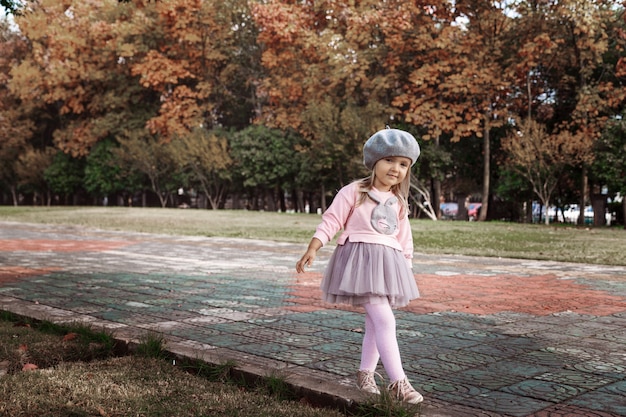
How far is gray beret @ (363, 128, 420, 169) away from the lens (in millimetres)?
3904

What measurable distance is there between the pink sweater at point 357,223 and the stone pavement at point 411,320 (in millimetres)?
760

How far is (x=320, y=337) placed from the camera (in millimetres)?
5230

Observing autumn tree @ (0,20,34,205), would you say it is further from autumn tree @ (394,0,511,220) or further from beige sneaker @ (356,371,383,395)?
beige sneaker @ (356,371,383,395)

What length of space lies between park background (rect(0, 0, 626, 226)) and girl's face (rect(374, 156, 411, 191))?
18433 millimetres

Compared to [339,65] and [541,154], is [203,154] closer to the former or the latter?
[339,65]

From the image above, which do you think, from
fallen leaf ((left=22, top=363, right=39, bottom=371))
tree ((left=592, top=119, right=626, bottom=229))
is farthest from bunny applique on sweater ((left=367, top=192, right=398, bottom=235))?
tree ((left=592, top=119, right=626, bottom=229))

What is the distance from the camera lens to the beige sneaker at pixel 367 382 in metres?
3.80

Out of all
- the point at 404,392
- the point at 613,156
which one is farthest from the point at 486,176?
the point at 404,392

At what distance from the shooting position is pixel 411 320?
5992 millimetres

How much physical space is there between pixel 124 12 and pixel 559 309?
36125mm

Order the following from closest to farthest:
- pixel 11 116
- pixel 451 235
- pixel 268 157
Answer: pixel 451 235, pixel 268 157, pixel 11 116

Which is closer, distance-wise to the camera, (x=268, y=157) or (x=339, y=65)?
(x=339, y=65)

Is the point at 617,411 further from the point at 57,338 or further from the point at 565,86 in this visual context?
the point at 565,86

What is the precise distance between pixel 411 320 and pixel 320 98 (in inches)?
1037
